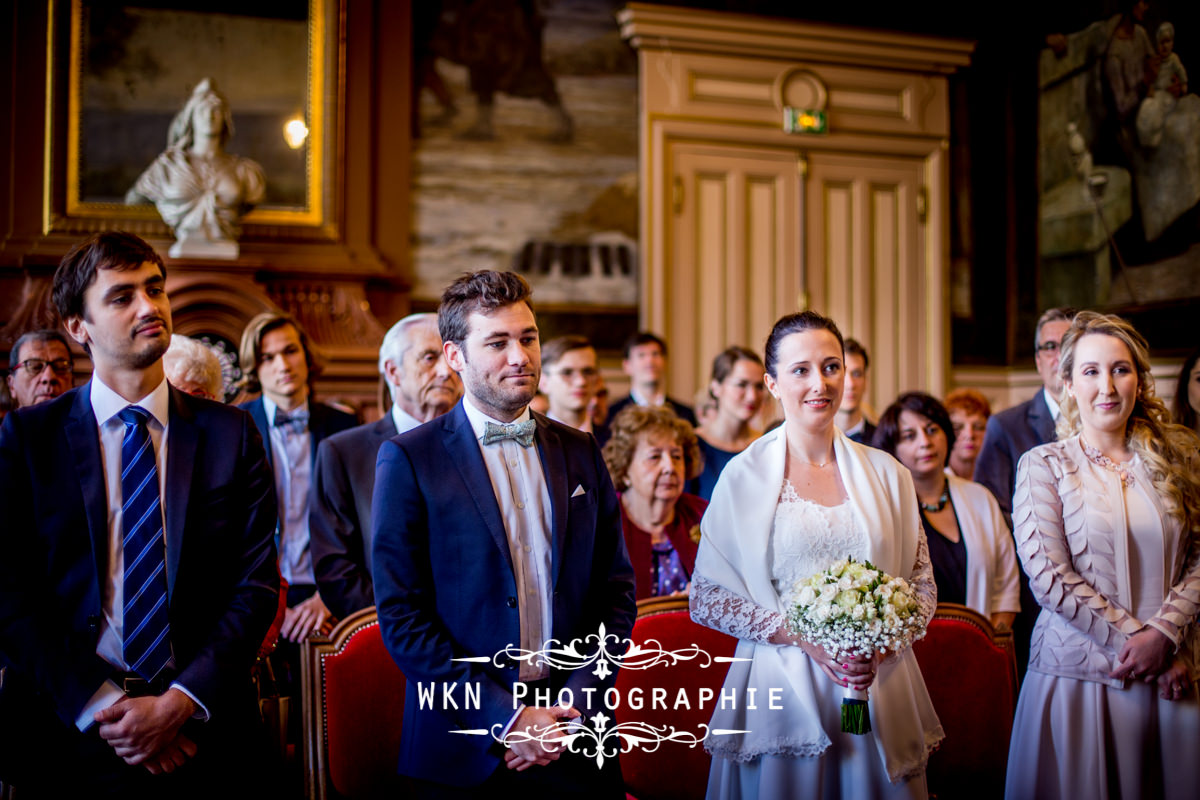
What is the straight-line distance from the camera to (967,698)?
2.96 meters

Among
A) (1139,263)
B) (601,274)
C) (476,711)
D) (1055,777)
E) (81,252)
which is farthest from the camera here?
(601,274)

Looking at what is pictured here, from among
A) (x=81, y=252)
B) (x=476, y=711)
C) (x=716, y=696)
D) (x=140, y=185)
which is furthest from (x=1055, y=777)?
(x=140, y=185)

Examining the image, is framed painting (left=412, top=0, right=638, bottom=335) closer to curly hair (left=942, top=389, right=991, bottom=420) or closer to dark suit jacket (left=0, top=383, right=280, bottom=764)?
curly hair (left=942, top=389, right=991, bottom=420)

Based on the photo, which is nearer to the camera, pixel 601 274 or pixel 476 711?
pixel 476 711

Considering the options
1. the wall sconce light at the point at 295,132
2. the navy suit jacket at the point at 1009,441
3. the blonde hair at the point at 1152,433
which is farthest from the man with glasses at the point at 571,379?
the wall sconce light at the point at 295,132

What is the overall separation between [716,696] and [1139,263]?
538 cm

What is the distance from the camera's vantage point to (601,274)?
284 inches

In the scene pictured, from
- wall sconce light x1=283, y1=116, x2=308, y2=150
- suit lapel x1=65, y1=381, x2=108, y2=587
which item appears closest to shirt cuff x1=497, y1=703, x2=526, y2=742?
suit lapel x1=65, y1=381, x2=108, y2=587

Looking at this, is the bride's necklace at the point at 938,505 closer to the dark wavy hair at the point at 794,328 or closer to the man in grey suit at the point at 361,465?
the dark wavy hair at the point at 794,328

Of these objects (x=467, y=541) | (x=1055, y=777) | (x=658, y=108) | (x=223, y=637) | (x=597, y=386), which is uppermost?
(x=658, y=108)

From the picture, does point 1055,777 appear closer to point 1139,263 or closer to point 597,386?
point 597,386

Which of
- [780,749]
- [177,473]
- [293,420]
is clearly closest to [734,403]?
[293,420]

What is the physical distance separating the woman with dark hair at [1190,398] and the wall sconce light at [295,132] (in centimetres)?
519

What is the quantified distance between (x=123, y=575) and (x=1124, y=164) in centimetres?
690
